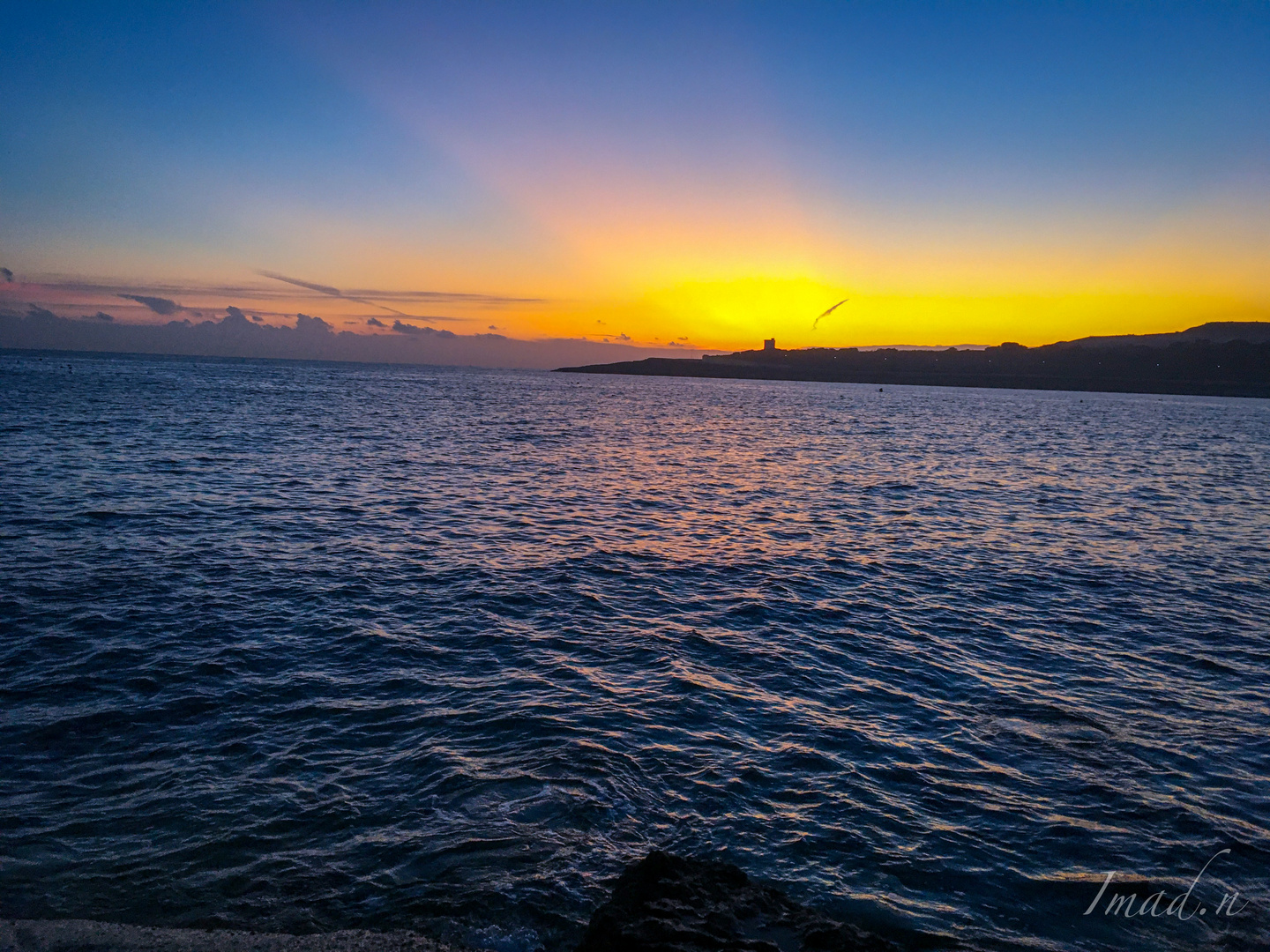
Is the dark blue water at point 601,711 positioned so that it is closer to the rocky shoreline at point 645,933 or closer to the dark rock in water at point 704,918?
the rocky shoreline at point 645,933

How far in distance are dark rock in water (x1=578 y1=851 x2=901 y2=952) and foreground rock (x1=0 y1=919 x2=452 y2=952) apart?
1.74 m

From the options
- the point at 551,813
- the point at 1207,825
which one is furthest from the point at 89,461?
the point at 1207,825

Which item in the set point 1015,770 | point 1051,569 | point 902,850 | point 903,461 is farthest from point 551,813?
point 903,461

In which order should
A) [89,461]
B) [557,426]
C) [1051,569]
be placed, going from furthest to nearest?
[557,426], [89,461], [1051,569]

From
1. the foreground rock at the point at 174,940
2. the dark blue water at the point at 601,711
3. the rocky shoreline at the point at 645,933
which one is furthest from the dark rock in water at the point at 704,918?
the foreground rock at the point at 174,940

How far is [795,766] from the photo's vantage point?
1035 centimetres

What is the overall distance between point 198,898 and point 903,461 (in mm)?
50496

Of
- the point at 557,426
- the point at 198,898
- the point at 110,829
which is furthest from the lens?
the point at 557,426

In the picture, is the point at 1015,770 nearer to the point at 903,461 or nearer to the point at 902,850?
the point at 902,850

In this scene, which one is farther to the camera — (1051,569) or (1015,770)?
(1051,569)

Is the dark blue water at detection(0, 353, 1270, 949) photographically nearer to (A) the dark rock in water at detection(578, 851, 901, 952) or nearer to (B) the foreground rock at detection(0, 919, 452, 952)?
(B) the foreground rock at detection(0, 919, 452, 952)

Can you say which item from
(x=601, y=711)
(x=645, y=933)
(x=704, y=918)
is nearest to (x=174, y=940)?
(x=645, y=933)

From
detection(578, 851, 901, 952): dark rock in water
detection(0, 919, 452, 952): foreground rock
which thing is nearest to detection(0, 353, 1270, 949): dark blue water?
detection(0, 919, 452, 952): foreground rock

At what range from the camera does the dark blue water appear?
25.3ft
